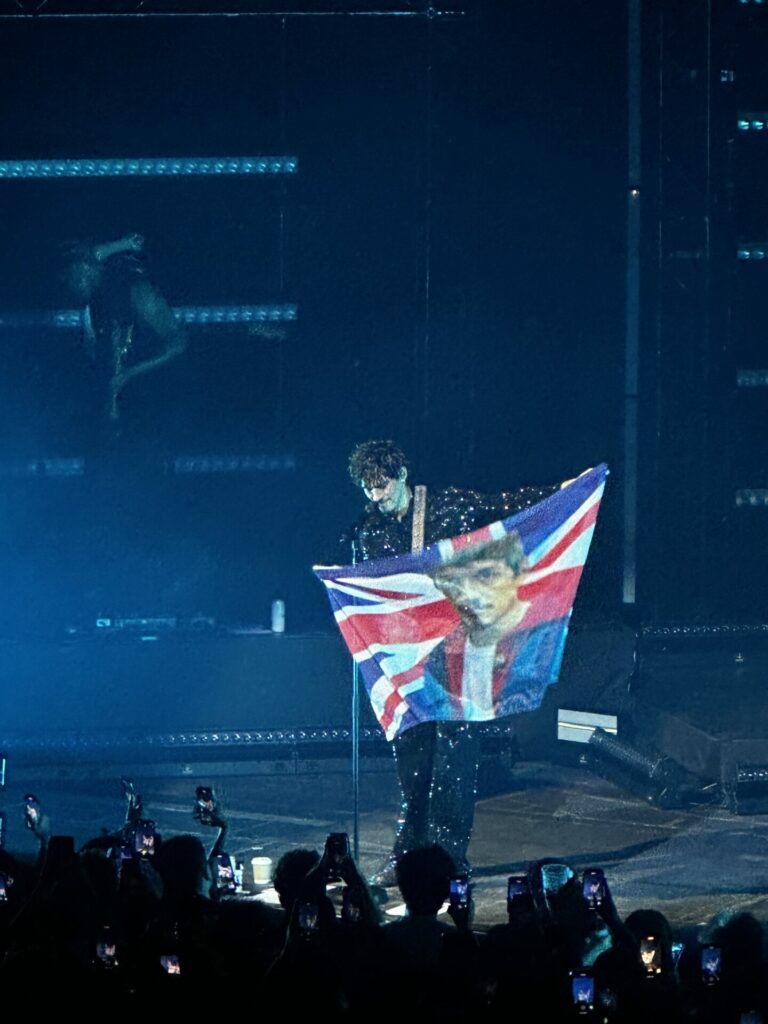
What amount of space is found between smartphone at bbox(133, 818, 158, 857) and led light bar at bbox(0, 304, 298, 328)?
701 centimetres

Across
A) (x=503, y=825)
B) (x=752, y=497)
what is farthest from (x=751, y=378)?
(x=503, y=825)

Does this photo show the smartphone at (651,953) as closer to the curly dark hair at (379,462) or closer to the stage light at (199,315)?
the curly dark hair at (379,462)

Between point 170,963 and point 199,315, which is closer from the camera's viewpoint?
point 170,963

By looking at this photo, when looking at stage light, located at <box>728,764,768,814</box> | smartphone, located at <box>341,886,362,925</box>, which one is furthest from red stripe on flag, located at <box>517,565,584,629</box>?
smartphone, located at <box>341,886,362,925</box>

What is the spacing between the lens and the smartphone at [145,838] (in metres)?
6.66

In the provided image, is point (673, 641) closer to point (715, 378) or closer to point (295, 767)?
point (715, 378)

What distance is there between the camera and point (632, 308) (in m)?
13.3

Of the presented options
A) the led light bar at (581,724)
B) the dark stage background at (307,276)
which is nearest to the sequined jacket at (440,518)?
the led light bar at (581,724)

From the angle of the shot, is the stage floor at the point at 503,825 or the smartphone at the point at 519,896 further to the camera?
the stage floor at the point at 503,825

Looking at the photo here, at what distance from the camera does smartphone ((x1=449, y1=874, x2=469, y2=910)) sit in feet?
18.7

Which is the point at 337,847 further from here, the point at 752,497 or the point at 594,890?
the point at 752,497

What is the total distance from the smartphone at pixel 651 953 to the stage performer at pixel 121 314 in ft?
28.7

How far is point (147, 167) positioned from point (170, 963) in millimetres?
9163

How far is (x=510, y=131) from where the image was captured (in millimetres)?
13148
